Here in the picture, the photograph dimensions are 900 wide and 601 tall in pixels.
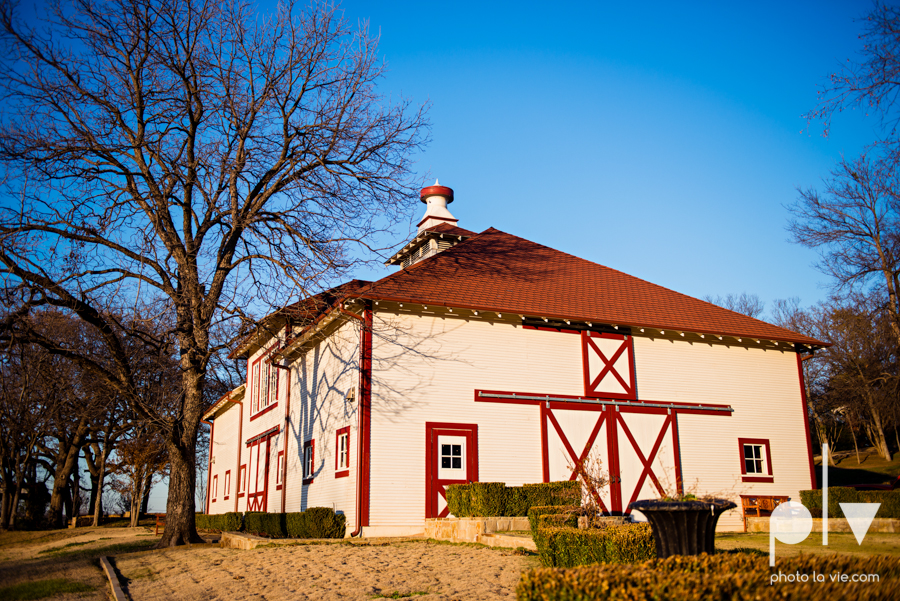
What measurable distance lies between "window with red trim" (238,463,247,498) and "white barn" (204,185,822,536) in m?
4.37

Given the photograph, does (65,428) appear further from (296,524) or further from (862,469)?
(862,469)

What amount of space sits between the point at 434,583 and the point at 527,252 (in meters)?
15.1

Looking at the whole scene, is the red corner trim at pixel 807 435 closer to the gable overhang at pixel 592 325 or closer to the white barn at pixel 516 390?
the white barn at pixel 516 390

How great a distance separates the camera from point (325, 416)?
17875 millimetres

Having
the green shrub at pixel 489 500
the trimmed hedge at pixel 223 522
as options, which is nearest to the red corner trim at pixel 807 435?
the green shrub at pixel 489 500

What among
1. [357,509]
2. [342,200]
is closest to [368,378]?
[357,509]

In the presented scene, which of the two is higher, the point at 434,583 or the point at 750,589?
the point at 750,589

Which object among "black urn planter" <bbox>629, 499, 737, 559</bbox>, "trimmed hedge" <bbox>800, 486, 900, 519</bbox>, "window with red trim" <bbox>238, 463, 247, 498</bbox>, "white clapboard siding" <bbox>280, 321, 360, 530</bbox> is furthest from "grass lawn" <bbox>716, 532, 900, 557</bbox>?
"window with red trim" <bbox>238, 463, 247, 498</bbox>

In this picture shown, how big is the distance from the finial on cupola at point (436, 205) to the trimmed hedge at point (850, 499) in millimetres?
14713

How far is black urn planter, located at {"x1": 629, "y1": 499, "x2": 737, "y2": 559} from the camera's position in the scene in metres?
6.38

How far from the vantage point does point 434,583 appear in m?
8.11

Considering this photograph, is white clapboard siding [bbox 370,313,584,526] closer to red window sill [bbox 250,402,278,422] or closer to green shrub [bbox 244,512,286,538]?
green shrub [bbox 244,512,286,538]

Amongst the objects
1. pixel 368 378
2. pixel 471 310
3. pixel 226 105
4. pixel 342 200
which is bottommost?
pixel 368 378

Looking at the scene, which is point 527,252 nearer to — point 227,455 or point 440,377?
point 440,377
